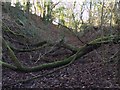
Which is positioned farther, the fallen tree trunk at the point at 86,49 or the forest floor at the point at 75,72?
the forest floor at the point at 75,72

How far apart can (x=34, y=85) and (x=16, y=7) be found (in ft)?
9.52

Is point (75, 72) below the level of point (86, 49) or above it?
below

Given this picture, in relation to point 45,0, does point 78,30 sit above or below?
below

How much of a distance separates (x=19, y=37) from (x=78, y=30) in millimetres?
A: 1503

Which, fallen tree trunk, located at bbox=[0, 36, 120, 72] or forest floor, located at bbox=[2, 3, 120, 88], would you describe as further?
forest floor, located at bbox=[2, 3, 120, 88]

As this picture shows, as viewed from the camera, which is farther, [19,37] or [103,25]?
[19,37]

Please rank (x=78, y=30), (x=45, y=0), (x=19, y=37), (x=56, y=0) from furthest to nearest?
(x=45, y=0) → (x=56, y=0) → (x=19, y=37) → (x=78, y=30)

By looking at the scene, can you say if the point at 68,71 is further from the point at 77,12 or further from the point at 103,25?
the point at 77,12

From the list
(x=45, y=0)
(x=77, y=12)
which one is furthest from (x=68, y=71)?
(x=45, y=0)

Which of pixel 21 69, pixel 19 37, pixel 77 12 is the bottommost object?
pixel 21 69

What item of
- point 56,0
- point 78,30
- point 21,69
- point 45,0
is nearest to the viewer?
point 21,69

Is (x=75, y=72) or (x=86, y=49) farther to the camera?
(x=75, y=72)

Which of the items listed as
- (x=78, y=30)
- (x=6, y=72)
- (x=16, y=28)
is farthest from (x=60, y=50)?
(x=6, y=72)

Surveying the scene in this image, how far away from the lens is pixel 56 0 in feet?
25.5
